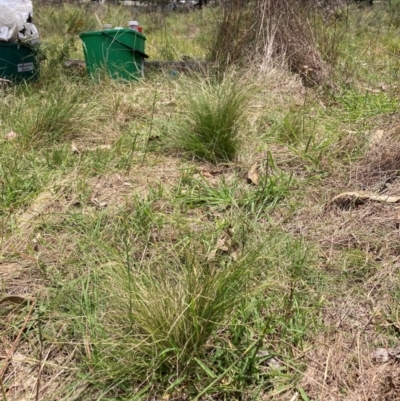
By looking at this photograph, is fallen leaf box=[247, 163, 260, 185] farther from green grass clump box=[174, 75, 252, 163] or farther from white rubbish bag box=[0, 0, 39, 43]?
white rubbish bag box=[0, 0, 39, 43]

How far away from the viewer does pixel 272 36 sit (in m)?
4.00

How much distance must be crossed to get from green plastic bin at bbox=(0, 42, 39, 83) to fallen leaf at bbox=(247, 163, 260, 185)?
89.0 inches

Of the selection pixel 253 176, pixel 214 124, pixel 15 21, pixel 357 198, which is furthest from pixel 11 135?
pixel 357 198

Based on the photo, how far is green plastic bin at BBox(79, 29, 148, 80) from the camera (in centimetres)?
399

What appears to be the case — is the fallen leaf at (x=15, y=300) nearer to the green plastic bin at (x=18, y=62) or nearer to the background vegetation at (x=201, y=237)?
the background vegetation at (x=201, y=237)

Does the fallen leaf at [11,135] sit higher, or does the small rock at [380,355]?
the small rock at [380,355]

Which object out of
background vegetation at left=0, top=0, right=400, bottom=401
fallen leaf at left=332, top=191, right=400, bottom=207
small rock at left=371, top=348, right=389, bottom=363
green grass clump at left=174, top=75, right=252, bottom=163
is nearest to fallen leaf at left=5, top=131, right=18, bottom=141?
background vegetation at left=0, top=0, right=400, bottom=401

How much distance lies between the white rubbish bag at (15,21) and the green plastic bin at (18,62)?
0.06m

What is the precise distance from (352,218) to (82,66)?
323cm

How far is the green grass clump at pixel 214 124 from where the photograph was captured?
2660 millimetres

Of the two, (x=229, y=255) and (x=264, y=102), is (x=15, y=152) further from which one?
(x=264, y=102)

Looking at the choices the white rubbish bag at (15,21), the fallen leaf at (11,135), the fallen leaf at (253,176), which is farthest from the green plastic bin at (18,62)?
the fallen leaf at (253,176)

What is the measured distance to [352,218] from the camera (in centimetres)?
207

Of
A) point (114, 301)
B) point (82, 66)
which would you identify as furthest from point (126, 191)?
point (82, 66)
